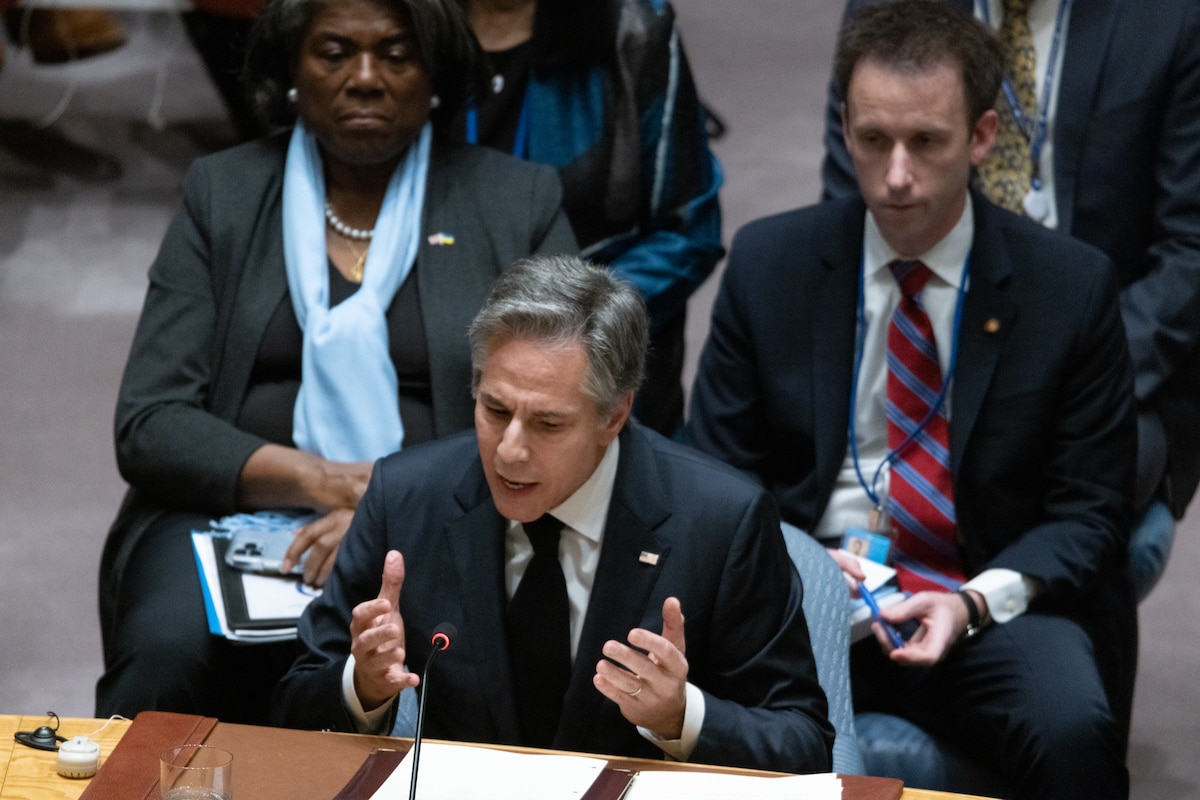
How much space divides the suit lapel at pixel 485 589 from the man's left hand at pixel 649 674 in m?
0.29

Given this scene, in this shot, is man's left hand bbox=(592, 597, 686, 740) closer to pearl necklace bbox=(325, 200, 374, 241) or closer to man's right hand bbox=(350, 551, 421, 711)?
man's right hand bbox=(350, 551, 421, 711)

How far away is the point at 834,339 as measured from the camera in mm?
3139

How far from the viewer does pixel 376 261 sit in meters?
3.21

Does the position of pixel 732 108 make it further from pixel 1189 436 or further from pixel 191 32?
pixel 1189 436

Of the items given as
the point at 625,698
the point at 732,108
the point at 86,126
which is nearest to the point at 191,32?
the point at 86,126

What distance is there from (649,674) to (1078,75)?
1.87 meters

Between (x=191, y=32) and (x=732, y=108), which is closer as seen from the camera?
(x=191, y=32)

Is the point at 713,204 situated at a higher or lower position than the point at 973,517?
higher

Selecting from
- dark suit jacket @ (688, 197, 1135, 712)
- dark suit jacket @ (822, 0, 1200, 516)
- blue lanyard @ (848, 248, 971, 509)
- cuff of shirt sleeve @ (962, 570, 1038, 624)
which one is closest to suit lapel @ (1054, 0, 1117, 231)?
dark suit jacket @ (822, 0, 1200, 516)

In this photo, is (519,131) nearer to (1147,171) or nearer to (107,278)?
(1147,171)

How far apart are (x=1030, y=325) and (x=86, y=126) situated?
5.63 m

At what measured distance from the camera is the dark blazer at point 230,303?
3.12 meters

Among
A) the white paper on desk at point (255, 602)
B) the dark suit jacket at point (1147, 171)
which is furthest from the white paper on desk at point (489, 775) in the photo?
the dark suit jacket at point (1147, 171)

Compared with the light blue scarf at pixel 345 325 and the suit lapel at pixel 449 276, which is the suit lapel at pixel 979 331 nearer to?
the suit lapel at pixel 449 276
